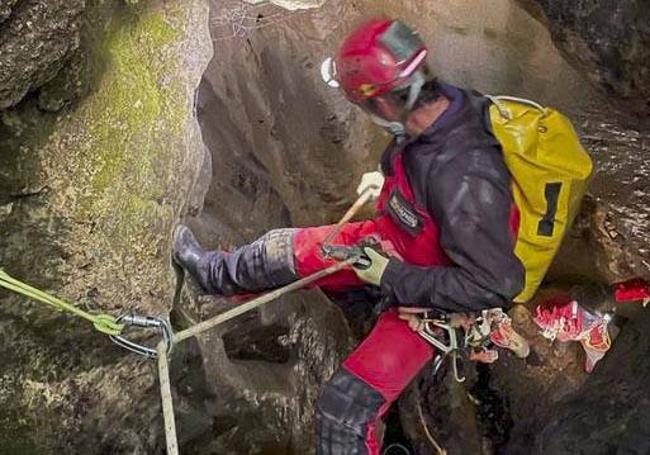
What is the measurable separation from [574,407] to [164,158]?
85.5 inches

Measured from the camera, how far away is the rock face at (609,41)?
12.4 feet

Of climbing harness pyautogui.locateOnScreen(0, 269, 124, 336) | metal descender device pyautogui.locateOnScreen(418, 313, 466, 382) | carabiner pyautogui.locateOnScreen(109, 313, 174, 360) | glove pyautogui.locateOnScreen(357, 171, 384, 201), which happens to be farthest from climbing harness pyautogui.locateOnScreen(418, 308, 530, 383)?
climbing harness pyautogui.locateOnScreen(0, 269, 124, 336)

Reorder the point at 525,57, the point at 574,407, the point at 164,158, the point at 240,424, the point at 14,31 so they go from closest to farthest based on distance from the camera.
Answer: the point at 14,31, the point at 164,158, the point at 574,407, the point at 240,424, the point at 525,57

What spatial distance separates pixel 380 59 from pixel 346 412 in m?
1.69

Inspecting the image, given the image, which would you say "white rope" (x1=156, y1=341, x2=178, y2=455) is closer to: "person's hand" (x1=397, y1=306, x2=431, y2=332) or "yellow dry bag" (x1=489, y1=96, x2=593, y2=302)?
"person's hand" (x1=397, y1=306, x2=431, y2=332)

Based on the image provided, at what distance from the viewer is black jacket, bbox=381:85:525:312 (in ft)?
12.2

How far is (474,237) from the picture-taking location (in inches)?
147

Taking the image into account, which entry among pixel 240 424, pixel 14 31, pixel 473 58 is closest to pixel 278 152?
pixel 473 58

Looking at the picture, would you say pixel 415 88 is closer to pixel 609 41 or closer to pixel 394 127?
pixel 394 127

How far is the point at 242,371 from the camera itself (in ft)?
17.7

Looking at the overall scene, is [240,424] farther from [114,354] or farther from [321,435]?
[114,354]

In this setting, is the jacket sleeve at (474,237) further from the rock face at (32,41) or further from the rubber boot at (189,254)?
the rock face at (32,41)

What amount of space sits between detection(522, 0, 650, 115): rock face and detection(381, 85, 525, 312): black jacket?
1.82 feet

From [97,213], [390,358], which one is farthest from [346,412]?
[97,213]
